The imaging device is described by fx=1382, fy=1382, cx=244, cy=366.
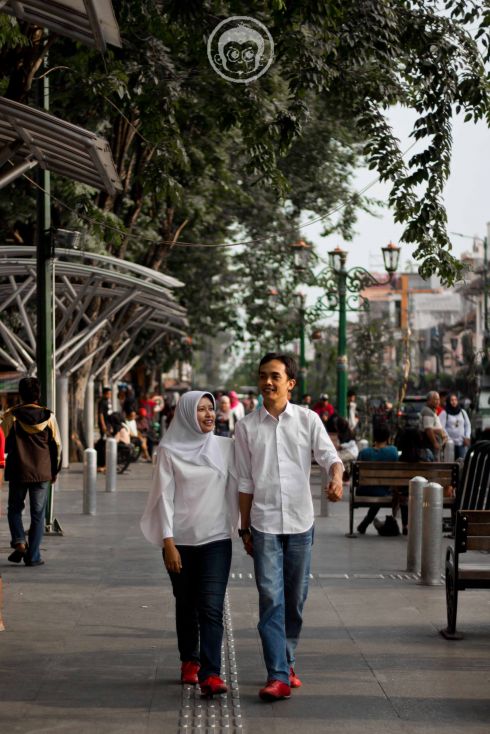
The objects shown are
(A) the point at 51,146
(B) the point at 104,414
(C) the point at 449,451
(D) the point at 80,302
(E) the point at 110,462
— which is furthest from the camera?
(B) the point at 104,414

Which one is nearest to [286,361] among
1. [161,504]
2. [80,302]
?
[161,504]

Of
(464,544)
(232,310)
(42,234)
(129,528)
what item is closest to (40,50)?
(42,234)

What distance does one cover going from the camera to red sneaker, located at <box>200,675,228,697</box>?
651 centimetres

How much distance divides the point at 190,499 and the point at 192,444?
267mm

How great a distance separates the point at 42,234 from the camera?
1445cm

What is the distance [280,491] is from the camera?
6.59 m

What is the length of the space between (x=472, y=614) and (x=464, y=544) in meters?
1.23

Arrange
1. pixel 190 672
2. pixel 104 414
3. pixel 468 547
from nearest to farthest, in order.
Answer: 1. pixel 190 672
2. pixel 468 547
3. pixel 104 414

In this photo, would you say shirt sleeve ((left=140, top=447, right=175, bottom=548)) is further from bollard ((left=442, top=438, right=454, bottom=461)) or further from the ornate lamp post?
the ornate lamp post

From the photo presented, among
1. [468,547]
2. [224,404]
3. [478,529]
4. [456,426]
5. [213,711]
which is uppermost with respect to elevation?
[224,404]

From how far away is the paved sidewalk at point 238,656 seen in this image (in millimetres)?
6090

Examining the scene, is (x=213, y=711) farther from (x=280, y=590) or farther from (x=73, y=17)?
(x=73, y=17)

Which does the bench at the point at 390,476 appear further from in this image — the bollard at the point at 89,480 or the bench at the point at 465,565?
the bench at the point at 465,565

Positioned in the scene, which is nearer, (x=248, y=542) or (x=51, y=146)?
(x=248, y=542)
